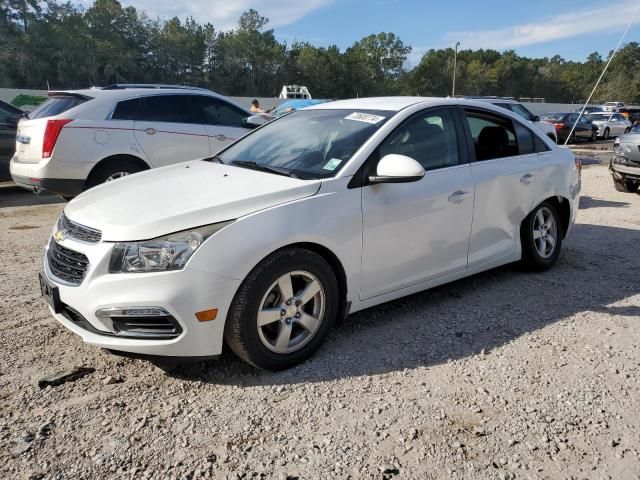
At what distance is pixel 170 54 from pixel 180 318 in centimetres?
7785

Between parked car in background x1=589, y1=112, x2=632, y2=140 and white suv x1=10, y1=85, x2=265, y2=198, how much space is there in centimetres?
2459

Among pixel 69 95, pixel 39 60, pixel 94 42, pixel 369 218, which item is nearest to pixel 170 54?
pixel 94 42

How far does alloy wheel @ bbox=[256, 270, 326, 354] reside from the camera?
300 cm

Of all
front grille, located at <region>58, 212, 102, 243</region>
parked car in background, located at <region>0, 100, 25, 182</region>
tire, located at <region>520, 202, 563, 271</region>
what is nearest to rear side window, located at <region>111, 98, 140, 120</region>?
parked car in background, located at <region>0, 100, 25, 182</region>

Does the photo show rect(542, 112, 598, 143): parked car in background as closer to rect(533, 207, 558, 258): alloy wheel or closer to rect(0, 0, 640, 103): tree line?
rect(533, 207, 558, 258): alloy wheel

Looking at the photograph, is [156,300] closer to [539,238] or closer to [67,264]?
[67,264]

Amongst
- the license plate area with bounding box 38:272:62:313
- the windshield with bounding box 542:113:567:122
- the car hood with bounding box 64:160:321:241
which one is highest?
the car hood with bounding box 64:160:321:241

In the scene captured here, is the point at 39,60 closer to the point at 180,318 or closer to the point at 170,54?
the point at 170,54

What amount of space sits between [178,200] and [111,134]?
4491 mm

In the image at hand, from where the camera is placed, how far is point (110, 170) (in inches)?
276

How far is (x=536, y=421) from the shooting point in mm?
2684

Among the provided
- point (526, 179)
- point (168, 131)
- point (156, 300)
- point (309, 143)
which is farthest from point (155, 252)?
point (168, 131)

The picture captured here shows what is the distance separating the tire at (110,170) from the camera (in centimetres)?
687

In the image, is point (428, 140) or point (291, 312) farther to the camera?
point (428, 140)
